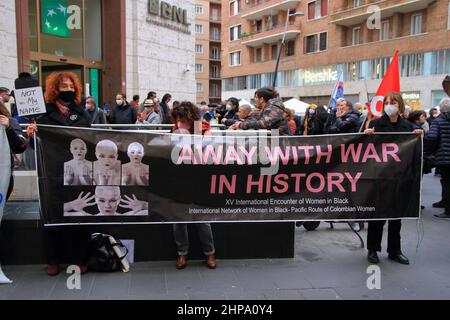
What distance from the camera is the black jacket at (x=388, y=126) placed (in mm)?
5059

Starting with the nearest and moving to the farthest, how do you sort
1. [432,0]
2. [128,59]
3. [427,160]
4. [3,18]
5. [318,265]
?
[318,265] → [427,160] → [3,18] → [128,59] → [432,0]

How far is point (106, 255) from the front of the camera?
4684 millimetres

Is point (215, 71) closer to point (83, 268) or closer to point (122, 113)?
point (122, 113)

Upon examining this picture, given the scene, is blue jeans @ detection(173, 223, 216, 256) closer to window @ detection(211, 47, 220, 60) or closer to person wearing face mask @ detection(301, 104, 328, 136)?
person wearing face mask @ detection(301, 104, 328, 136)

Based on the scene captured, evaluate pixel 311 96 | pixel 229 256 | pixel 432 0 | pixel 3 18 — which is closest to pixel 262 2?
pixel 311 96

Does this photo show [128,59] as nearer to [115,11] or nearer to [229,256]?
[115,11]

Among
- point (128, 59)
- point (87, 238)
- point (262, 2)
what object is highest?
point (262, 2)

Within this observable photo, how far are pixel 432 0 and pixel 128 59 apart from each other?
28.8 m

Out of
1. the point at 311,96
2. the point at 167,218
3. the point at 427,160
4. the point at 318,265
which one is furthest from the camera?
the point at 311,96

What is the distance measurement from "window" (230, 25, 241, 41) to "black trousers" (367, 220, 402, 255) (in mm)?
54118

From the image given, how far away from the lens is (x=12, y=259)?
191 inches

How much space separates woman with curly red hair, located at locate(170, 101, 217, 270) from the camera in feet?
16.0

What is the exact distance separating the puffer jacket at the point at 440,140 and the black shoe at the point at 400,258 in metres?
3.03

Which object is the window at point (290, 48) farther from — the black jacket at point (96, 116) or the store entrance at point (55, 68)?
the black jacket at point (96, 116)
